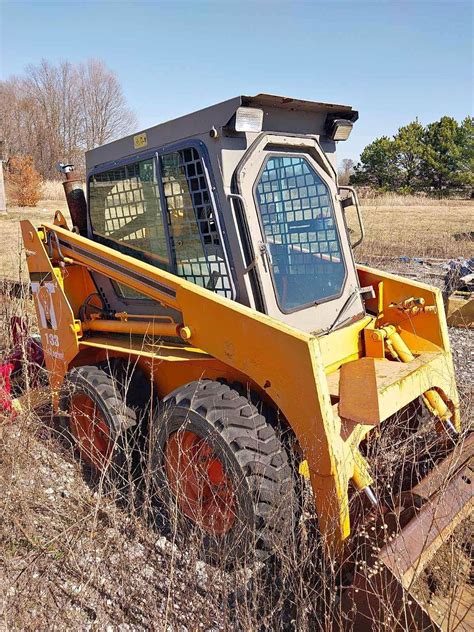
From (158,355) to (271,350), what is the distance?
2.92 ft

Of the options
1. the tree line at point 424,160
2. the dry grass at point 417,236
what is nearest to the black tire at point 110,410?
the dry grass at point 417,236

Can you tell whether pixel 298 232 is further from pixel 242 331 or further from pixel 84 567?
pixel 84 567

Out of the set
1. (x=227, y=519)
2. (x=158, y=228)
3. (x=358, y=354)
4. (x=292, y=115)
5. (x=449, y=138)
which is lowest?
(x=227, y=519)

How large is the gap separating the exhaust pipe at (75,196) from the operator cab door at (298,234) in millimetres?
1684

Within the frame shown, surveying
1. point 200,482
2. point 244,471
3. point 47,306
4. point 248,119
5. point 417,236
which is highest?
point 248,119

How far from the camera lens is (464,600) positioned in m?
2.35

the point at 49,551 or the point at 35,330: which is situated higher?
the point at 35,330

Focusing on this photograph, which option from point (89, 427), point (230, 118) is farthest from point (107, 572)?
point (230, 118)

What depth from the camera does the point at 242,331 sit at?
109 inches

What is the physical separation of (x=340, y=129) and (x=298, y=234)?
73cm

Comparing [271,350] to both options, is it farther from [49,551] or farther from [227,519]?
[49,551]

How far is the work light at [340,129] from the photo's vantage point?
346 cm

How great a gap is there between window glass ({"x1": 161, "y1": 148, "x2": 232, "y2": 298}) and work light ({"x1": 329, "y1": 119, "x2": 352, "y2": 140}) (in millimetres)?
1017

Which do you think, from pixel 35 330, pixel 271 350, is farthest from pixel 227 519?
pixel 35 330
